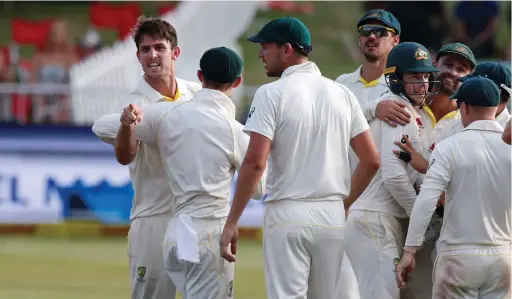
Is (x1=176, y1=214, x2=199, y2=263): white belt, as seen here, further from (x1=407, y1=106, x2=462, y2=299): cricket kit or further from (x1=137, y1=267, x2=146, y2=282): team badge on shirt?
(x1=407, y1=106, x2=462, y2=299): cricket kit

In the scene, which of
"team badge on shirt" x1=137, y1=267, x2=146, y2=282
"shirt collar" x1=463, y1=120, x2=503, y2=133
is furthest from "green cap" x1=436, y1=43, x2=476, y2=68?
"team badge on shirt" x1=137, y1=267, x2=146, y2=282

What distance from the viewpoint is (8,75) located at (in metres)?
20.3

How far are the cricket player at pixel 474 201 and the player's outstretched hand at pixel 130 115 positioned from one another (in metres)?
1.75

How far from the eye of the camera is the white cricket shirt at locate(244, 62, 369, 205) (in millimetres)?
7230

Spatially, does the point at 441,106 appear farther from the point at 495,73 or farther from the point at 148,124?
the point at 148,124

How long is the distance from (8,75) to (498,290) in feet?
46.5

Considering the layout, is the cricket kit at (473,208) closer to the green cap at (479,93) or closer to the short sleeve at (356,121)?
the green cap at (479,93)

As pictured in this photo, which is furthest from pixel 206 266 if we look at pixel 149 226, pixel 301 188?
pixel 301 188

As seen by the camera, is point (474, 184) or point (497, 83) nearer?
point (474, 184)

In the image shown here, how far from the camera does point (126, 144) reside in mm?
A: 7570

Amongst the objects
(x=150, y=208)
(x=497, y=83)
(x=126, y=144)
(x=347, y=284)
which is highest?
→ (x=497, y=83)

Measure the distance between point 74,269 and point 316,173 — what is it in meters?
7.18

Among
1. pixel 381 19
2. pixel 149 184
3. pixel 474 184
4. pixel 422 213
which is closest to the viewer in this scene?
pixel 474 184

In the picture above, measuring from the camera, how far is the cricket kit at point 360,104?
8.28m
